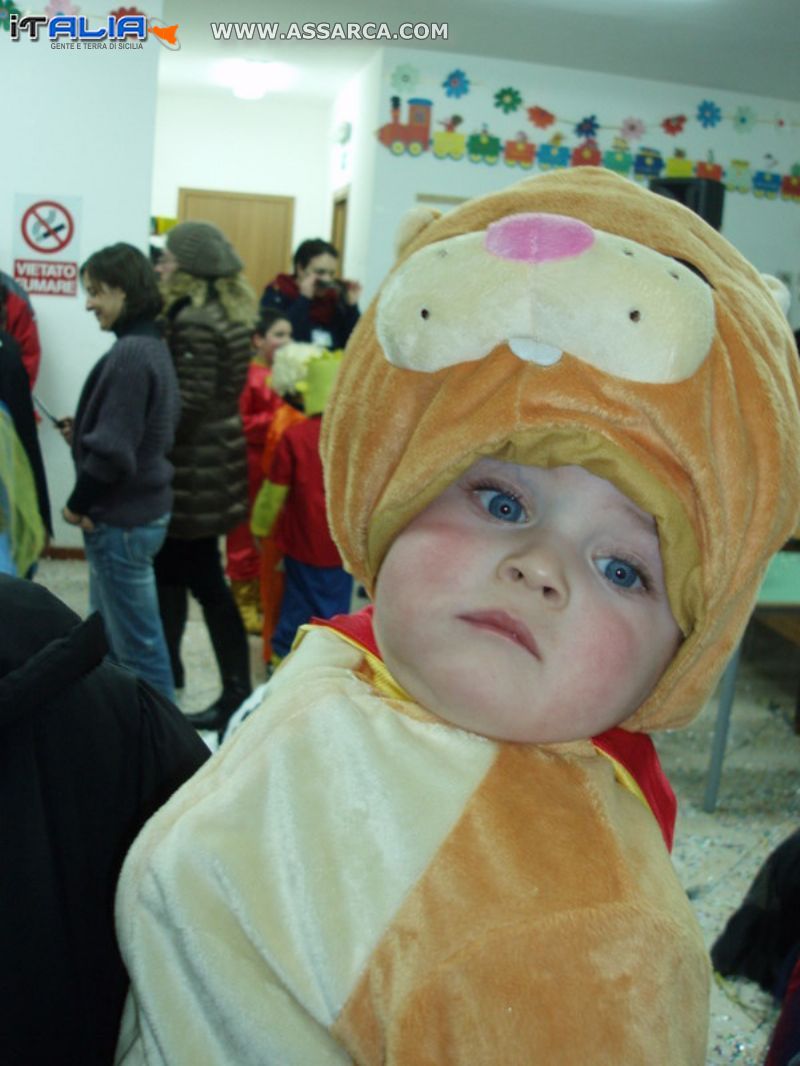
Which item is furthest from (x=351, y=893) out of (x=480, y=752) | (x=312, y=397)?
(x=312, y=397)

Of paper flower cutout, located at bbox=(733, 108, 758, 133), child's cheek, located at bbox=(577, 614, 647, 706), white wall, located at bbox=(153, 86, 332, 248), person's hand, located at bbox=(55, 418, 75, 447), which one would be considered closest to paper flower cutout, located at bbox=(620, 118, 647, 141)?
paper flower cutout, located at bbox=(733, 108, 758, 133)

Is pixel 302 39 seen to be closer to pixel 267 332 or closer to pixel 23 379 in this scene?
pixel 267 332

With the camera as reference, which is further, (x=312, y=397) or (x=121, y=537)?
(x=312, y=397)

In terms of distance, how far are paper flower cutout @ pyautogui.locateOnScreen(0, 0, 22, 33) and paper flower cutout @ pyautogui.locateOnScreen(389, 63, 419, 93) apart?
7.79 ft

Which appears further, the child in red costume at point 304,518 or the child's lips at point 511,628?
the child in red costume at point 304,518

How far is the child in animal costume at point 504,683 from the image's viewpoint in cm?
56

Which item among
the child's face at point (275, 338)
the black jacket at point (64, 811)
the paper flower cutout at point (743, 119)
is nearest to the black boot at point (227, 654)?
the child's face at point (275, 338)

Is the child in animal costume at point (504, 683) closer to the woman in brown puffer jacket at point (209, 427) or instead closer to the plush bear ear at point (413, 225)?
the plush bear ear at point (413, 225)

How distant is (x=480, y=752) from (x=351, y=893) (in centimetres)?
12

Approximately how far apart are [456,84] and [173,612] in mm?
4355

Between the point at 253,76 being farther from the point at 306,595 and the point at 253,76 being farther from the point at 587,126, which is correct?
the point at 306,595

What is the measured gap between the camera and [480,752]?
2.08 feet

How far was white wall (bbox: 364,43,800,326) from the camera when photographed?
20.4 feet

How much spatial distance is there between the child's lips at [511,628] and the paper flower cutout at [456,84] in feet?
20.4
